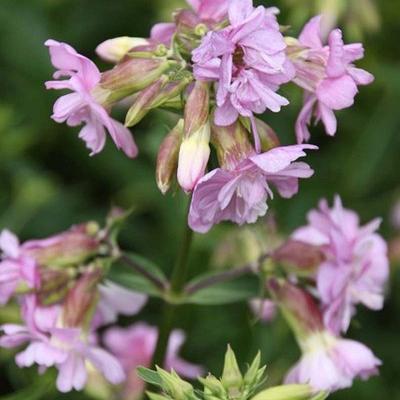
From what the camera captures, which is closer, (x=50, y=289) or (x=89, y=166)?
(x=50, y=289)

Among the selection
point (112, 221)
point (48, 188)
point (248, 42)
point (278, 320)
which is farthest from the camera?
point (48, 188)

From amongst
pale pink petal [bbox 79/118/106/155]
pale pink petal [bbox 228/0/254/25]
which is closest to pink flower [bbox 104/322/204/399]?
pale pink petal [bbox 79/118/106/155]

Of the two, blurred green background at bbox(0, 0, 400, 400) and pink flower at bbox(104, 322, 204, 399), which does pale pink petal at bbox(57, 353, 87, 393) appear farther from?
blurred green background at bbox(0, 0, 400, 400)

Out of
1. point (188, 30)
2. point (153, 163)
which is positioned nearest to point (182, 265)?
point (188, 30)

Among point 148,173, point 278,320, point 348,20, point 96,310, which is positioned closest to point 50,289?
point 96,310

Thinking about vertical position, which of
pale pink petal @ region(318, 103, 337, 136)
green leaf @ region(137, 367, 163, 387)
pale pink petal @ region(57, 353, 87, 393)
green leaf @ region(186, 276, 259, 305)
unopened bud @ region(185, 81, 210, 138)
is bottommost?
pale pink petal @ region(57, 353, 87, 393)

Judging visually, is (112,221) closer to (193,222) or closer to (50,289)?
(50,289)

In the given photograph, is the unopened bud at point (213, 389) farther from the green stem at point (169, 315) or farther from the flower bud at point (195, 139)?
the green stem at point (169, 315)
